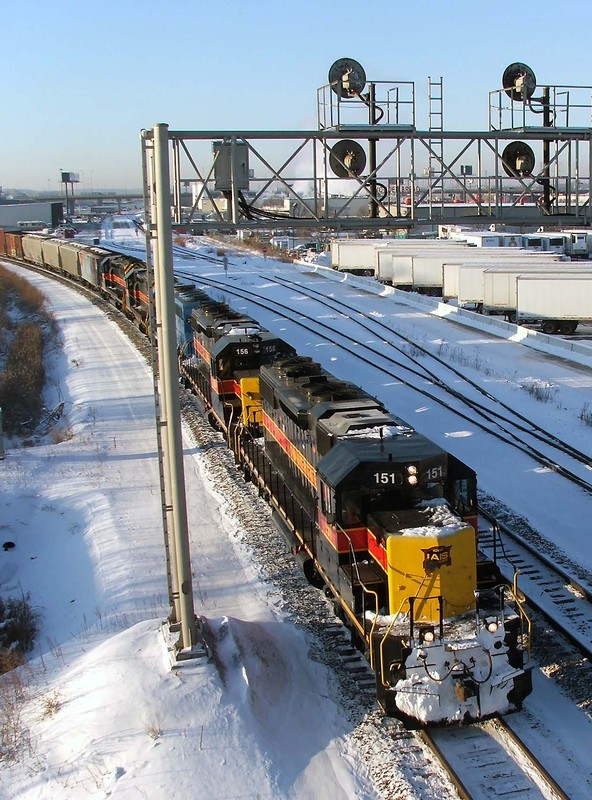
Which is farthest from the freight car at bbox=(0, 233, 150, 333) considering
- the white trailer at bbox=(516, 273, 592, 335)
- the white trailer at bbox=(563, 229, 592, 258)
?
the white trailer at bbox=(563, 229, 592, 258)

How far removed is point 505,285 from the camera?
4203cm

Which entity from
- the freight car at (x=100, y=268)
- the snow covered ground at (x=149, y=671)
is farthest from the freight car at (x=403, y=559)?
the freight car at (x=100, y=268)

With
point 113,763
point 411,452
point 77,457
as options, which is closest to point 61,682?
point 113,763

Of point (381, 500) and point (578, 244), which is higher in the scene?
→ point (578, 244)

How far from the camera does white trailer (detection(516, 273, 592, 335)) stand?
38594mm

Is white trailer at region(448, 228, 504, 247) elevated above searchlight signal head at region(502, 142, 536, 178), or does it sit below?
below

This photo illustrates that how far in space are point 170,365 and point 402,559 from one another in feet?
13.1

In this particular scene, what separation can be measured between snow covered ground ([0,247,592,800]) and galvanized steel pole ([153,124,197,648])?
0.95 m

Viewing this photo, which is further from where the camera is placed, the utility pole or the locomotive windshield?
the locomotive windshield

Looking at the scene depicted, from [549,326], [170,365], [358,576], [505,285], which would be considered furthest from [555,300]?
[170,365]

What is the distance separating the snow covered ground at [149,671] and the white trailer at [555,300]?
55.4 ft

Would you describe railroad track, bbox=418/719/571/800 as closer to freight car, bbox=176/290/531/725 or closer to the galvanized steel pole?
freight car, bbox=176/290/531/725

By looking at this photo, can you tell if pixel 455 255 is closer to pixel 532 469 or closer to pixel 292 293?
pixel 292 293

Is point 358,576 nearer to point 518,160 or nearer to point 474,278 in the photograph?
point 518,160
